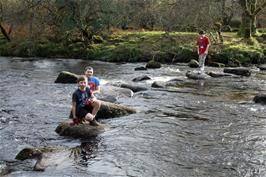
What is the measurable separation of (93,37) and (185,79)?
1790 centimetres

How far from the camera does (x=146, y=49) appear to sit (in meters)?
36.6

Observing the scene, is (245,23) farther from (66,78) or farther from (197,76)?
(66,78)

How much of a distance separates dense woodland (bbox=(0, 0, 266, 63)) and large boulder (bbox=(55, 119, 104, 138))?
22.4 meters

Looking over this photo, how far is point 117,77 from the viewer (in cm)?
2680

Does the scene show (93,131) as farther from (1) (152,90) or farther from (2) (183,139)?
(1) (152,90)

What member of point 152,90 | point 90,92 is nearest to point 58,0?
point 152,90

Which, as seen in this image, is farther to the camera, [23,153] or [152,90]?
[152,90]

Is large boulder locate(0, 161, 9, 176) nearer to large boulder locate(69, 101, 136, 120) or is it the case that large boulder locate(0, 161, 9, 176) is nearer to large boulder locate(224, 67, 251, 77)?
large boulder locate(69, 101, 136, 120)

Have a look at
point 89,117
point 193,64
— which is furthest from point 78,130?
point 193,64

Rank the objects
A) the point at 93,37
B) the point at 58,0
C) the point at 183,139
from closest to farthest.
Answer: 1. the point at 183,139
2. the point at 58,0
3. the point at 93,37

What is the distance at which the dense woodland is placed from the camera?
38.1 metres

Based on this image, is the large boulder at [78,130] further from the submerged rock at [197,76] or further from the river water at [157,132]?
the submerged rock at [197,76]

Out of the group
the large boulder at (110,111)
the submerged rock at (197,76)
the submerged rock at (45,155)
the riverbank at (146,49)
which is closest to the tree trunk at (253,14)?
the riverbank at (146,49)

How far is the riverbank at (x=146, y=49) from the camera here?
112 ft
